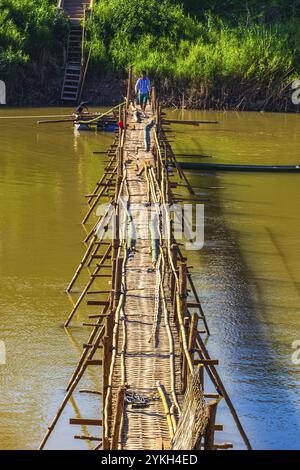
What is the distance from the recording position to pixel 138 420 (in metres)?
9.29

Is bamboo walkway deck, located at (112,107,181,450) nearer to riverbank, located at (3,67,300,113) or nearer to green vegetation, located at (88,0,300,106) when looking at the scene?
riverbank, located at (3,67,300,113)

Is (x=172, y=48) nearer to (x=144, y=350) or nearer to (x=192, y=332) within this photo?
(x=144, y=350)

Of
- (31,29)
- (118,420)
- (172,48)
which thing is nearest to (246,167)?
(172,48)

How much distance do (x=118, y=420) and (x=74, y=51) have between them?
29803 millimetres

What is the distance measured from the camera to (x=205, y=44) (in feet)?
120

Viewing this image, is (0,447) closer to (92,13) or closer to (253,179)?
(253,179)

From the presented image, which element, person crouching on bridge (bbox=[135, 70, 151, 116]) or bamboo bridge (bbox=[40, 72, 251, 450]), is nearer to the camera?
bamboo bridge (bbox=[40, 72, 251, 450])

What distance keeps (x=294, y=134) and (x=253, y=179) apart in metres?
7.15

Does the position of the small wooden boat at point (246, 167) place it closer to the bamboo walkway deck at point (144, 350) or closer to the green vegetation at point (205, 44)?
the green vegetation at point (205, 44)

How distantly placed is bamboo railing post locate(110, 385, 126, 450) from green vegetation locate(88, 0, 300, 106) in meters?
26.8

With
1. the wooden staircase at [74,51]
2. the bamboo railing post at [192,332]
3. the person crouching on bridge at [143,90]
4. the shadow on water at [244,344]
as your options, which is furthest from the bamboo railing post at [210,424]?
the wooden staircase at [74,51]

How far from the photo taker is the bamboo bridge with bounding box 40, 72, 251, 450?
8.76 m

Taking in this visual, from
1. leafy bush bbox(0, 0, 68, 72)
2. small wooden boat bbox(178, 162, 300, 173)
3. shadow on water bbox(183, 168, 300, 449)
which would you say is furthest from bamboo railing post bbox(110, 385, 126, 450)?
leafy bush bbox(0, 0, 68, 72)
